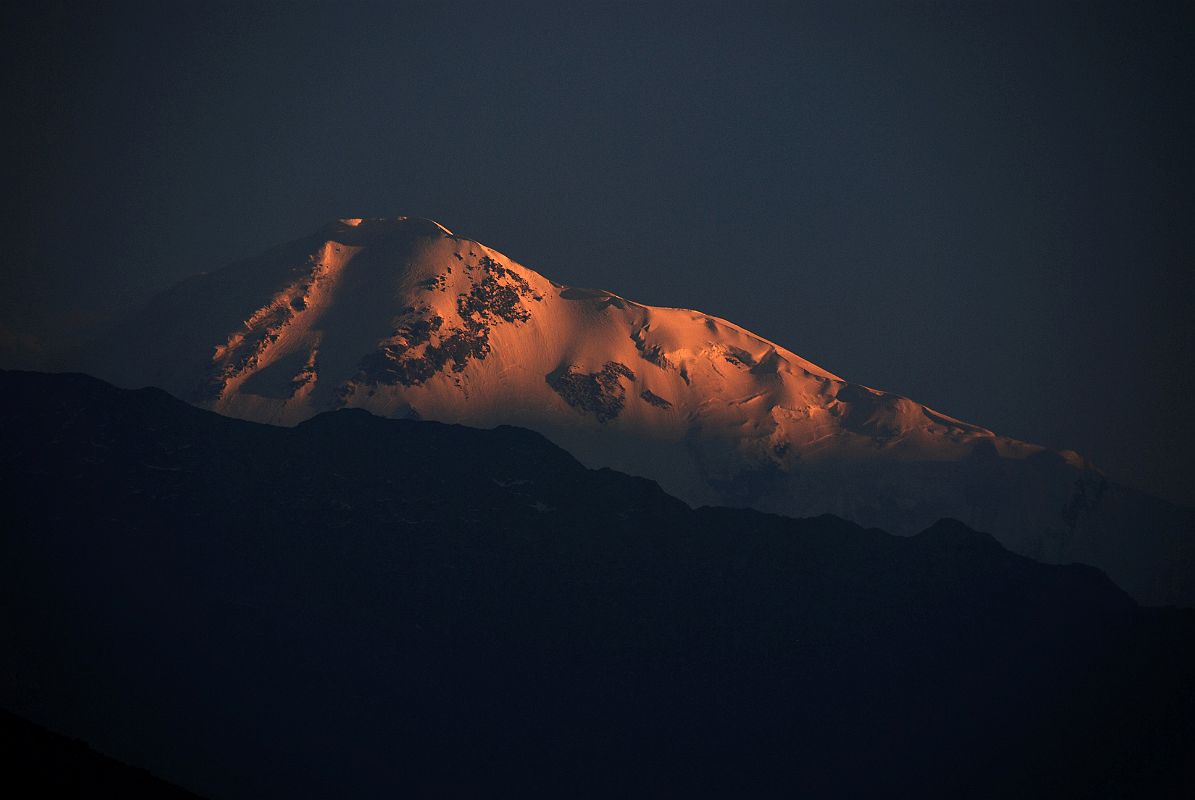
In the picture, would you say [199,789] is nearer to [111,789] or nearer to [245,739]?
[245,739]

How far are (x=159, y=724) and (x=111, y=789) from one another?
93.3 m

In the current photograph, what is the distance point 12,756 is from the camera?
338 ft

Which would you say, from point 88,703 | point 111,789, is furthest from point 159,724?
point 111,789

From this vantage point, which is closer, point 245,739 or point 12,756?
point 12,756

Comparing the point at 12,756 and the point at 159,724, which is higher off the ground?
the point at 12,756

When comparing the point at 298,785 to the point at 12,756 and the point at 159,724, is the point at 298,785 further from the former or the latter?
the point at 12,756

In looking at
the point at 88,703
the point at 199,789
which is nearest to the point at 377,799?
the point at 199,789

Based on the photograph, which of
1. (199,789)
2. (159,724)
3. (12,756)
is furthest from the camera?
(159,724)

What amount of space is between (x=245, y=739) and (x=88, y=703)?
22499mm

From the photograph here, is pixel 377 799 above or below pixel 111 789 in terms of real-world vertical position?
below

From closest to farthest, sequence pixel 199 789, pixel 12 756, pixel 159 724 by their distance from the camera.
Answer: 1. pixel 12 756
2. pixel 199 789
3. pixel 159 724

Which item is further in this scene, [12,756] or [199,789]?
[199,789]

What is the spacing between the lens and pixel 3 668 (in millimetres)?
189750

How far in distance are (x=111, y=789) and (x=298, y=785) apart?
92223 mm
